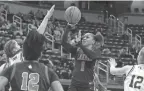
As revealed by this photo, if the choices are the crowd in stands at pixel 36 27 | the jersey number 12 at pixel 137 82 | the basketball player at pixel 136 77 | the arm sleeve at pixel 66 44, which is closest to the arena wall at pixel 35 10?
the crowd in stands at pixel 36 27

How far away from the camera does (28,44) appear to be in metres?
3.66

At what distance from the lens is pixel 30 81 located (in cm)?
369

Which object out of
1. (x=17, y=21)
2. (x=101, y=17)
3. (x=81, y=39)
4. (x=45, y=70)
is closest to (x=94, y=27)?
(x=101, y=17)

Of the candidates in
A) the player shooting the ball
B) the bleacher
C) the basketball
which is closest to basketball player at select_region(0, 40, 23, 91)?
the basketball

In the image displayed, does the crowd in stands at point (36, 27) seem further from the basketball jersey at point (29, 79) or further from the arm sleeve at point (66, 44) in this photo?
the basketball jersey at point (29, 79)

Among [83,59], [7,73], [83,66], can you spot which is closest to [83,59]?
[83,59]

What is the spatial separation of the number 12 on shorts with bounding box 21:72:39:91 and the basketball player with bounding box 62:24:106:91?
3.04 m

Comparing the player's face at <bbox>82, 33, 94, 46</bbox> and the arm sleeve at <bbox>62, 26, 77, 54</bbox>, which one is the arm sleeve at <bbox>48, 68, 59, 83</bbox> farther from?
the player's face at <bbox>82, 33, 94, 46</bbox>

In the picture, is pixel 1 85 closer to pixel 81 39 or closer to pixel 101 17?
pixel 81 39

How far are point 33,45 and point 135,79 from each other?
7.71ft

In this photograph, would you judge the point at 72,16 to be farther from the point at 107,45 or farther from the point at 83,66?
the point at 107,45

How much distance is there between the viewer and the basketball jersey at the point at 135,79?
5.51m

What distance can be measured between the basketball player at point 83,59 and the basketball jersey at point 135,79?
50.4 inches

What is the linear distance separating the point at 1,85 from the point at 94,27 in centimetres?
1947
